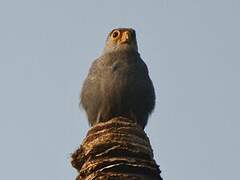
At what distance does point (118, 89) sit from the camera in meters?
7.58

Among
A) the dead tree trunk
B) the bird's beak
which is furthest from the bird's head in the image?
the dead tree trunk

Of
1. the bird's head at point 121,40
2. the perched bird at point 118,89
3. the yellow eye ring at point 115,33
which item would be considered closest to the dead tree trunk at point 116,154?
the perched bird at point 118,89

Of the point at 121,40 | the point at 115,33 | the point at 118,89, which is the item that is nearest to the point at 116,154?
the point at 118,89

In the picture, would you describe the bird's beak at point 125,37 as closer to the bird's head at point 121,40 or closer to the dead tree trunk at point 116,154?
the bird's head at point 121,40

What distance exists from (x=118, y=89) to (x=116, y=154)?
147cm

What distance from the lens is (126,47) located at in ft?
30.0

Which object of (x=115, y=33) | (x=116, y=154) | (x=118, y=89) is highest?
(x=115, y=33)

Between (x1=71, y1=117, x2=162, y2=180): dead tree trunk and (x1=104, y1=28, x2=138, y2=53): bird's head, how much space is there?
262cm

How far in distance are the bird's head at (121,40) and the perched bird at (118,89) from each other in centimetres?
31

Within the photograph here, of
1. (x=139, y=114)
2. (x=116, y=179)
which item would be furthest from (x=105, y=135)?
(x=139, y=114)

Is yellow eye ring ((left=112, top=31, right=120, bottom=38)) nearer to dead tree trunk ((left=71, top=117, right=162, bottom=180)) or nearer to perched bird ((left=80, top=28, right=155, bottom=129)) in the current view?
Result: perched bird ((left=80, top=28, right=155, bottom=129))

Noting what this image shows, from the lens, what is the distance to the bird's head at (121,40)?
30.2ft

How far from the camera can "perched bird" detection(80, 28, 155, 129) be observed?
746 cm

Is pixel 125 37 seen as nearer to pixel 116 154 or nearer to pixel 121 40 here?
pixel 121 40
